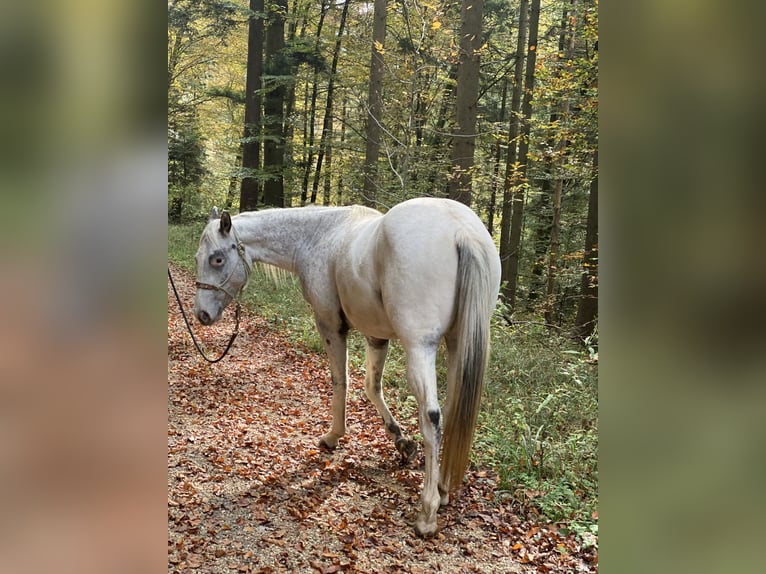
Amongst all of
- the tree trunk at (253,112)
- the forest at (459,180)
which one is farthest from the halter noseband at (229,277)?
the tree trunk at (253,112)

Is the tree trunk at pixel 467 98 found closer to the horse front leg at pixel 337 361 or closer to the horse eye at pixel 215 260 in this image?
the horse front leg at pixel 337 361

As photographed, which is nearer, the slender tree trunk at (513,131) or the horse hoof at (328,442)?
the horse hoof at (328,442)

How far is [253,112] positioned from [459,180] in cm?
754

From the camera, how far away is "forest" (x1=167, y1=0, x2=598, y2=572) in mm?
3727

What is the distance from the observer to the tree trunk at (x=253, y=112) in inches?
467

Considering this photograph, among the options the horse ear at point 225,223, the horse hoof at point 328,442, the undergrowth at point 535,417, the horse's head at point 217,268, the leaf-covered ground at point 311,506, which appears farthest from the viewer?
the horse hoof at point 328,442

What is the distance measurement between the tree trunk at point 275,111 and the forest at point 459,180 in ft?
0.16

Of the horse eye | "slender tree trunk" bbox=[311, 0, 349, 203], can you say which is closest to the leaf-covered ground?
the horse eye

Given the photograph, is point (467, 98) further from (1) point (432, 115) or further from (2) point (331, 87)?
(2) point (331, 87)
